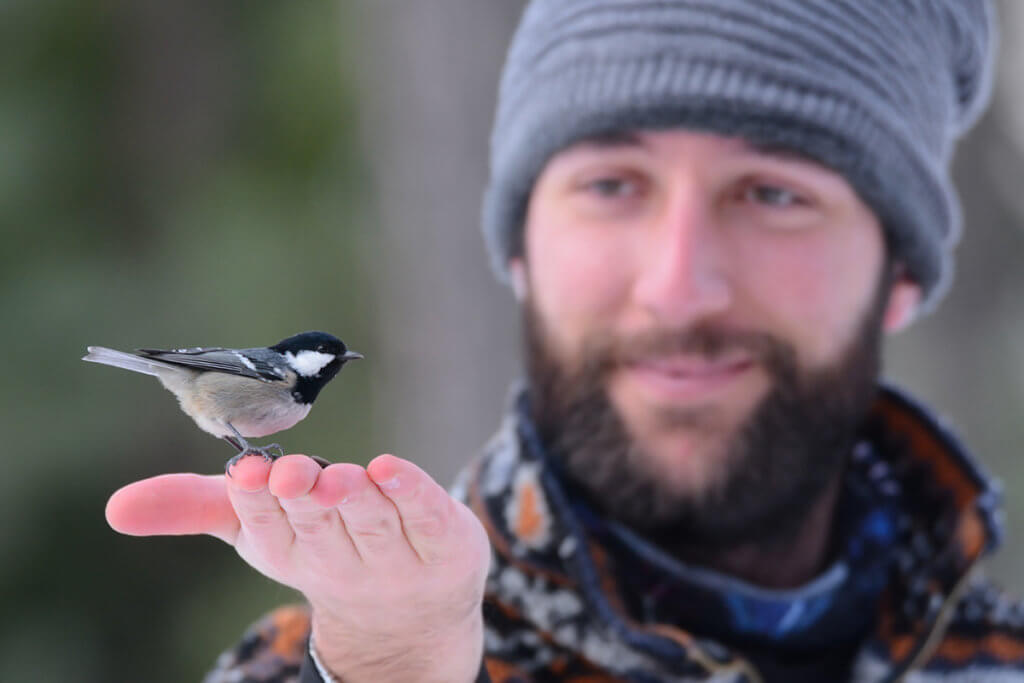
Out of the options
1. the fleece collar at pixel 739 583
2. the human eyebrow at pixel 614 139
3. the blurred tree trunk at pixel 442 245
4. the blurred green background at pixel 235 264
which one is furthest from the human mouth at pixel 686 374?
the blurred tree trunk at pixel 442 245

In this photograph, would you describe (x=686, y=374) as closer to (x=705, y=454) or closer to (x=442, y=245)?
(x=705, y=454)

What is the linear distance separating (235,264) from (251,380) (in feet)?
6.70

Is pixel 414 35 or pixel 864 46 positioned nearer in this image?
pixel 864 46

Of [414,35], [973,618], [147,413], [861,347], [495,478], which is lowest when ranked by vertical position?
[147,413]

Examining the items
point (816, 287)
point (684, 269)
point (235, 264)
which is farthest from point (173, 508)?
point (235, 264)

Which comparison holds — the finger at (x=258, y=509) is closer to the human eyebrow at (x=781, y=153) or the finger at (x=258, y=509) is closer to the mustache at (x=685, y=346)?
the mustache at (x=685, y=346)

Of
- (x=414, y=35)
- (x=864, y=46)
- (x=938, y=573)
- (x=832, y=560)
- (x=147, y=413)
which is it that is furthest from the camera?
(x=414, y=35)

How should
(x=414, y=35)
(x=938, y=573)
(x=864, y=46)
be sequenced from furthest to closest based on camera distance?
(x=414, y=35)
(x=938, y=573)
(x=864, y=46)

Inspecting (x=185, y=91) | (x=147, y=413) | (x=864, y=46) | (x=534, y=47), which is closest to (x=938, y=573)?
(x=864, y=46)

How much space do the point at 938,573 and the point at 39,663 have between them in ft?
7.42

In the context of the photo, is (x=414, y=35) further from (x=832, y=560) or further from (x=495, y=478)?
(x=832, y=560)

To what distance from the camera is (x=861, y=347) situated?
1468 millimetres

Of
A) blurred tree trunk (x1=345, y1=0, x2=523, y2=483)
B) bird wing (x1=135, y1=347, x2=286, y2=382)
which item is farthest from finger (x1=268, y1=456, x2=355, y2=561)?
blurred tree trunk (x1=345, y1=0, x2=523, y2=483)

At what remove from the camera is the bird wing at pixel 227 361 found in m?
0.73
